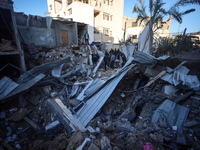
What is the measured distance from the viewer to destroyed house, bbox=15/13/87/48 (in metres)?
9.66

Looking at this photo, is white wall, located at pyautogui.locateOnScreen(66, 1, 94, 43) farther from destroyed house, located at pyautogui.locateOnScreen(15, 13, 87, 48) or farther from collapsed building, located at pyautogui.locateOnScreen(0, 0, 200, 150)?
collapsed building, located at pyautogui.locateOnScreen(0, 0, 200, 150)

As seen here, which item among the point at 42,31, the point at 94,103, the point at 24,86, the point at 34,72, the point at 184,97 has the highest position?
the point at 42,31

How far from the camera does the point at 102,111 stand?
4770 mm

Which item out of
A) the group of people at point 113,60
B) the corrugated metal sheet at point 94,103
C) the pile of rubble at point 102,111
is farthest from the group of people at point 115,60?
the corrugated metal sheet at point 94,103

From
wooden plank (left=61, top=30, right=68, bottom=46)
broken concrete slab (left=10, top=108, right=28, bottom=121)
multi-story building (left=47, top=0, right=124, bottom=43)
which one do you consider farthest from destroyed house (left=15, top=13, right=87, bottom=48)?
broken concrete slab (left=10, top=108, right=28, bottom=121)

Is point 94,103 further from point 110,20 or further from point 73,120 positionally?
point 110,20

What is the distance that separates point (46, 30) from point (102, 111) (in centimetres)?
1134

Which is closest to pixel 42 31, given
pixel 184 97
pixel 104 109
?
pixel 104 109

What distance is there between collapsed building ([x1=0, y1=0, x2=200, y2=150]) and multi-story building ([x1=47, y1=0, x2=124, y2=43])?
1049 centimetres

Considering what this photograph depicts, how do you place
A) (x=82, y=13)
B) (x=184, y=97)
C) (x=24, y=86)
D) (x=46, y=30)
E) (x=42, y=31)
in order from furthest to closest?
(x=82, y=13), (x=46, y=30), (x=42, y=31), (x=24, y=86), (x=184, y=97)

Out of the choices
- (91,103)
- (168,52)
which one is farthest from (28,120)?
(168,52)

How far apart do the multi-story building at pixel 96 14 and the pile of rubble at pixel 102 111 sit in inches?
458

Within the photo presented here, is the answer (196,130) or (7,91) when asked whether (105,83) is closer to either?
(196,130)

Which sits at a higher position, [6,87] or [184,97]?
[6,87]
